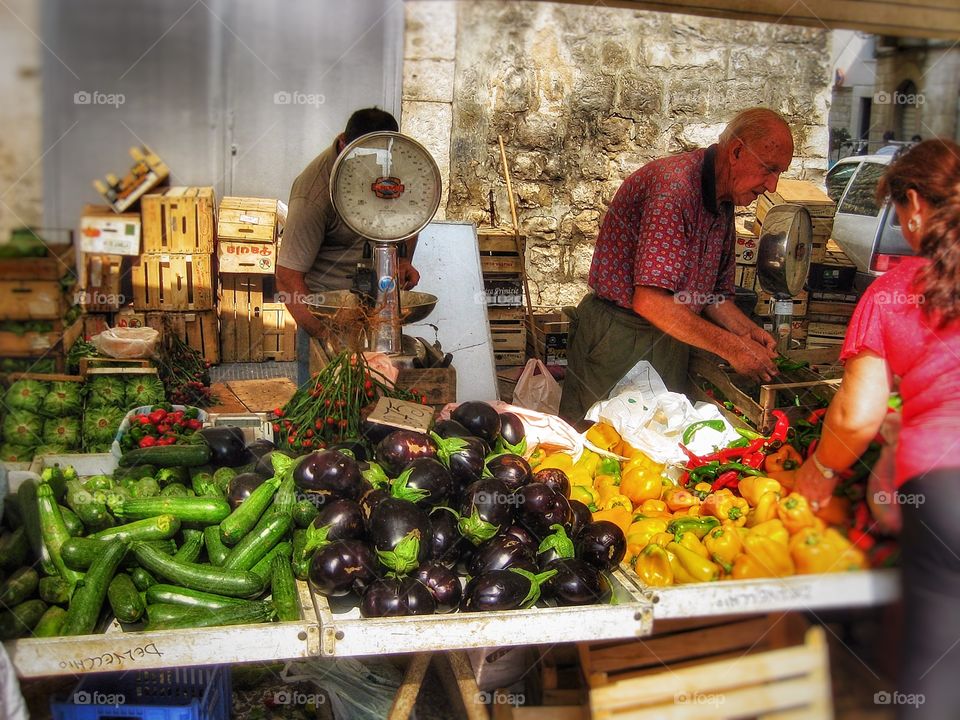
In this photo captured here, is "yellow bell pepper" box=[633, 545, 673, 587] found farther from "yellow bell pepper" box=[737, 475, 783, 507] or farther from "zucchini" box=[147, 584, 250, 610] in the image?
"zucchini" box=[147, 584, 250, 610]

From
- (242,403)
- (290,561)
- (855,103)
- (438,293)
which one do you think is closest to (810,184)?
(438,293)

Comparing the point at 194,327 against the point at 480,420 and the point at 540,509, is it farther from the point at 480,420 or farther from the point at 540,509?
the point at 540,509

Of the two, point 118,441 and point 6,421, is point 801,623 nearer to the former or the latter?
point 118,441

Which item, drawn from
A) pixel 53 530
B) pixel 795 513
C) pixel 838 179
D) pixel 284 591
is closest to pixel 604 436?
pixel 795 513

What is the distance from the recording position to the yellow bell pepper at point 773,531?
7.52ft

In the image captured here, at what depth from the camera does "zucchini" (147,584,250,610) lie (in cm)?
220

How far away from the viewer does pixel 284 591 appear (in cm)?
221

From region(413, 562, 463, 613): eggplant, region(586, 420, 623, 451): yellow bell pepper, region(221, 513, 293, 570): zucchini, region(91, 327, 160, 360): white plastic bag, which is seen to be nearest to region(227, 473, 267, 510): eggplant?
region(221, 513, 293, 570): zucchini

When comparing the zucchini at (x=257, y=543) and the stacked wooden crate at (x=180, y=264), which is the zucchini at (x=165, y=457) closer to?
the zucchini at (x=257, y=543)

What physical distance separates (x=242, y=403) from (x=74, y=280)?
113 centimetres

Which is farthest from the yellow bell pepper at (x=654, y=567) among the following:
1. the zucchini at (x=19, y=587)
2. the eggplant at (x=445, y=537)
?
the zucchini at (x=19, y=587)

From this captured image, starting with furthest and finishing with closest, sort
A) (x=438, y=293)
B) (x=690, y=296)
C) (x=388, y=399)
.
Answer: (x=438, y=293) → (x=690, y=296) → (x=388, y=399)

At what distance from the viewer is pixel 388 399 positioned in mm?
2799

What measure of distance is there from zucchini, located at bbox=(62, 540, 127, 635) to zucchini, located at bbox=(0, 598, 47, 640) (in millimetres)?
73
